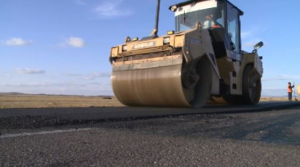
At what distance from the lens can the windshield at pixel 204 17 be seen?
8.20 m

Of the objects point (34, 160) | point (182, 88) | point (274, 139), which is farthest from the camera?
point (182, 88)

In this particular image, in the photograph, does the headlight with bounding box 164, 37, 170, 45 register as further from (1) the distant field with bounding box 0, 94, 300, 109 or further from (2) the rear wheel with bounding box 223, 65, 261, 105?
(1) the distant field with bounding box 0, 94, 300, 109

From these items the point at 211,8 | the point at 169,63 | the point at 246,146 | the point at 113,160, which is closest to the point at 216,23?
the point at 211,8

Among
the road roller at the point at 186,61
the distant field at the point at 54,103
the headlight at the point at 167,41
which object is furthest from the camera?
the distant field at the point at 54,103

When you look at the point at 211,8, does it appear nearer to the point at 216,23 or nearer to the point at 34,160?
the point at 216,23

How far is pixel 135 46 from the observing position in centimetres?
746

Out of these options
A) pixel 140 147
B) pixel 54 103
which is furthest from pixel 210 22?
pixel 54 103

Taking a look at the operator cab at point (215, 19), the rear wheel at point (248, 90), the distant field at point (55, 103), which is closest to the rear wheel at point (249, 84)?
the rear wheel at point (248, 90)

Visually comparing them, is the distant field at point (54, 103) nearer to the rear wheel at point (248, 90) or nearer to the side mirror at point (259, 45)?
the rear wheel at point (248, 90)

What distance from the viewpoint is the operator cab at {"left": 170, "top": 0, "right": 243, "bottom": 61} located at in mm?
8062

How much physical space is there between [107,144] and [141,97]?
15.6 feet

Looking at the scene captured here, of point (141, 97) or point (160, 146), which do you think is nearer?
point (160, 146)

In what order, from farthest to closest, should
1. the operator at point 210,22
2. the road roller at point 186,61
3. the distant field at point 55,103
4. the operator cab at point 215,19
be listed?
the distant field at point 55,103 → the operator at point 210,22 → the operator cab at point 215,19 → the road roller at point 186,61

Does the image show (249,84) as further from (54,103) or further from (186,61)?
(54,103)
